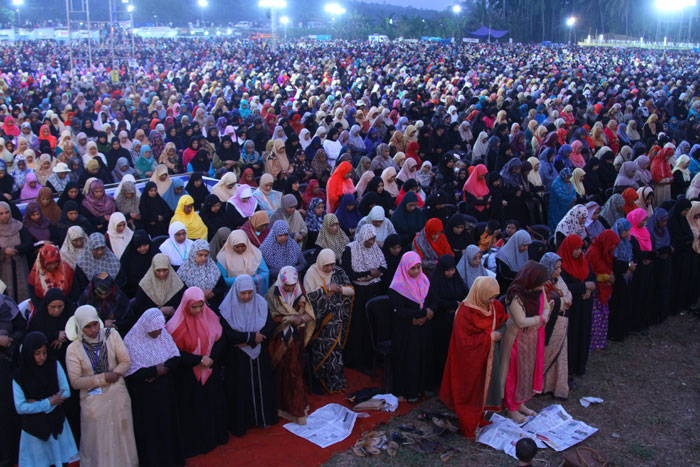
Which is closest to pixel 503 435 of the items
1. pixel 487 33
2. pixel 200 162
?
pixel 200 162

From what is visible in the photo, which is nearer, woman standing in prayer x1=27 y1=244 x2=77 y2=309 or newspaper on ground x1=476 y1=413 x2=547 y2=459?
newspaper on ground x1=476 y1=413 x2=547 y2=459

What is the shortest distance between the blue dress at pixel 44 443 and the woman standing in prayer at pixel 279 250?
80.4 inches

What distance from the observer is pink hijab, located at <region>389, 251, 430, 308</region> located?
16.2ft

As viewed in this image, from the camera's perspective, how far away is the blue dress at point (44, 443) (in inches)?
149

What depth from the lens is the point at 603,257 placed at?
594 cm

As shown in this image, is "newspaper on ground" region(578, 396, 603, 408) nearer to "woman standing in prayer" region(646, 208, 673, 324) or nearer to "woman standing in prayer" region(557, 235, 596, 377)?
"woman standing in prayer" region(557, 235, 596, 377)

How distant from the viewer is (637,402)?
5.27 meters

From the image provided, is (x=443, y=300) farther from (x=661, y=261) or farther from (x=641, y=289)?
(x=661, y=261)

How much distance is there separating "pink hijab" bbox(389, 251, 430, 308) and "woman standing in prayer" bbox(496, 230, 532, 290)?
3.49ft

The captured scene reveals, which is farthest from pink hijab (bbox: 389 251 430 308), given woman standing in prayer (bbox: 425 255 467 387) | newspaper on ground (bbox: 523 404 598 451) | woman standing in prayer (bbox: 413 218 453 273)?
newspaper on ground (bbox: 523 404 598 451)

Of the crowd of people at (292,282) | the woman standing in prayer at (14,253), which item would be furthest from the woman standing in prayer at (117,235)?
the woman standing in prayer at (14,253)

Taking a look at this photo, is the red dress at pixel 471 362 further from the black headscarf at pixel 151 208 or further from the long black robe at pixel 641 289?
the black headscarf at pixel 151 208

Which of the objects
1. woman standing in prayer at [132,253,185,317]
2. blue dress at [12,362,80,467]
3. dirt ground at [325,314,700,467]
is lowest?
dirt ground at [325,314,700,467]

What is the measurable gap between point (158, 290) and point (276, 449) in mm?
1388
